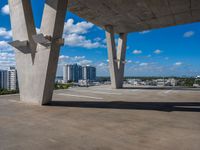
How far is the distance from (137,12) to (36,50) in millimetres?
8873

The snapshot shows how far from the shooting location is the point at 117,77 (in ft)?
54.9

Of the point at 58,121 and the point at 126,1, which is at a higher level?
the point at 126,1

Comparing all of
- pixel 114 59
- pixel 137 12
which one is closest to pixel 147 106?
pixel 137 12

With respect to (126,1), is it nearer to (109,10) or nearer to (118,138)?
(109,10)

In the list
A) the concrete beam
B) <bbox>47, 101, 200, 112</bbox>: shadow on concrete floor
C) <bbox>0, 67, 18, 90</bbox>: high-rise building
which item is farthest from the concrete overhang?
<bbox>0, 67, 18, 90</bbox>: high-rise building

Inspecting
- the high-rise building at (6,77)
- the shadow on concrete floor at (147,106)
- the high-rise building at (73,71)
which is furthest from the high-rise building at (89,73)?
the shadow on concrete floor at (147,106)

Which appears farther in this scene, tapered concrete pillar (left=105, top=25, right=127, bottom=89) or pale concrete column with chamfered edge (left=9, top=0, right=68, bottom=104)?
tapered concrete pillar (left=105, top=25, right=127, bottom=89)

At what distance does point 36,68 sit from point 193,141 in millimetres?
6107

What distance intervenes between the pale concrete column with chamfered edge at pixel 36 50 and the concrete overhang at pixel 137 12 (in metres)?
4.56

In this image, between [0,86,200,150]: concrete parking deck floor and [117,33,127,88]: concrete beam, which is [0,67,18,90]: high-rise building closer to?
[117,33,127,88]: concrete beam

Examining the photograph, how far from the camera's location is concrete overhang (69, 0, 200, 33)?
11394mm

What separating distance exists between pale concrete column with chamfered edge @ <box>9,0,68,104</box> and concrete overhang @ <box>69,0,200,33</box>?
456cm

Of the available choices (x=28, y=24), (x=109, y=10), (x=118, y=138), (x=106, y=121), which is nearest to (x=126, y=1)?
(x=109, y=10)

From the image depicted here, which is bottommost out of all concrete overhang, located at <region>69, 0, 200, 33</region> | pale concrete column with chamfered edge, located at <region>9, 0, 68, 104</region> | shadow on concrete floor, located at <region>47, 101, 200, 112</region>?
shadow on concrete floor, located at <region>47, 101, 200, 112</region>
